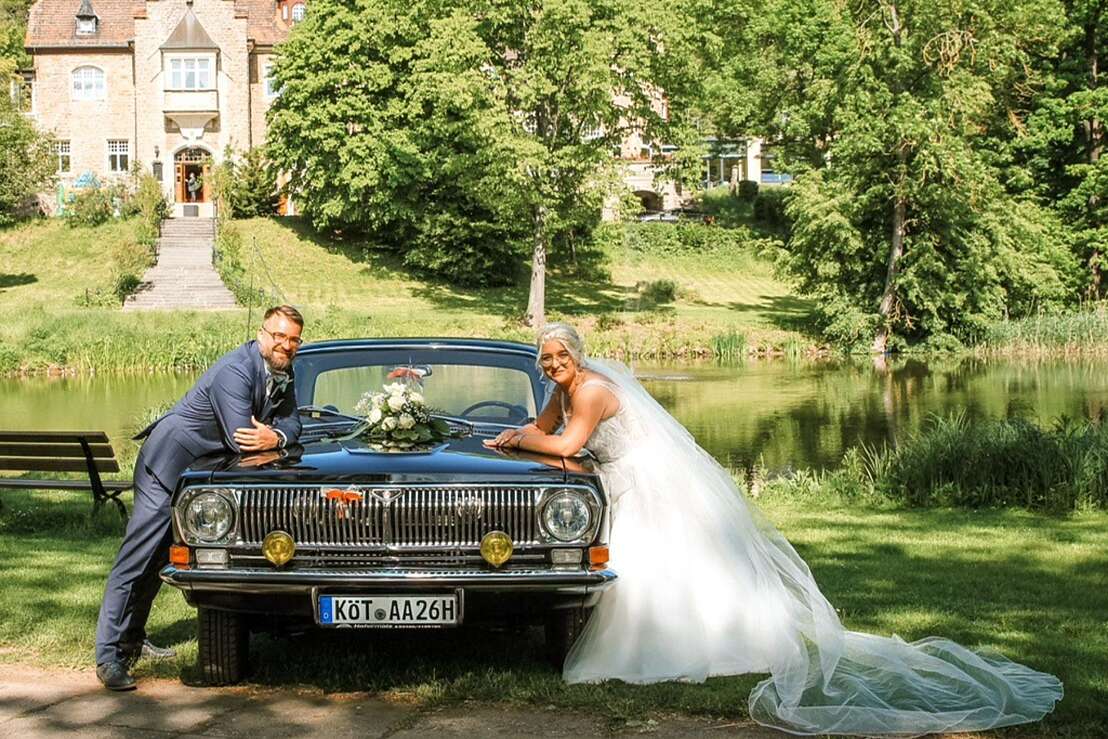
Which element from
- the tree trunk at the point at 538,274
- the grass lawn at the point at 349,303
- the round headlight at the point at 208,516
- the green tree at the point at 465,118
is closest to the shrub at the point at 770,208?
the grass lawn at the point at 349,303

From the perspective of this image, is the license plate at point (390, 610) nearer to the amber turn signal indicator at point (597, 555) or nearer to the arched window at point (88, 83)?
the amber turn signal indicator at point (597, 555)

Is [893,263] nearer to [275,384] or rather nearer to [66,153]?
[275,384]

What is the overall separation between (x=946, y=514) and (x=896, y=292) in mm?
29044

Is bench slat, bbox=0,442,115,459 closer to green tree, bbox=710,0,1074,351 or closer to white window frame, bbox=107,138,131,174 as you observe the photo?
green tree, bbox=710,0,1074,351

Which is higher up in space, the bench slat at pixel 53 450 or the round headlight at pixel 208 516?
the round headlight at pixel 208 516

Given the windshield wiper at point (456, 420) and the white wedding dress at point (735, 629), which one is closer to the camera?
the white wedding dress at point (735, 629)

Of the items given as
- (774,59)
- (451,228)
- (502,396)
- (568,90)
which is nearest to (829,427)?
(502,396)

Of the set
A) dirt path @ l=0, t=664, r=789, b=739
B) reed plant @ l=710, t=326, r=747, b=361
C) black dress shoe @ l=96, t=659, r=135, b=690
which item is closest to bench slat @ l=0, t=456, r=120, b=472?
dirt path @ l=0, t=664, r=789, b=739

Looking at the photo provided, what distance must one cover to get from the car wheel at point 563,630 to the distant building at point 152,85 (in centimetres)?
5969

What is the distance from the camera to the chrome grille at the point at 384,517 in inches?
256

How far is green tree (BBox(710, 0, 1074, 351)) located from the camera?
40.9 metres

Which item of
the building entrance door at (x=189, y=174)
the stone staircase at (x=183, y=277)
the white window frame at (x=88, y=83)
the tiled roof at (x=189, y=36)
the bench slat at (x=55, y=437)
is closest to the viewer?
the bench slat at (x=55, y=437)

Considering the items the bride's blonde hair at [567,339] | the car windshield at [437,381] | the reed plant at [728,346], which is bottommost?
the reed plant at [728,346]

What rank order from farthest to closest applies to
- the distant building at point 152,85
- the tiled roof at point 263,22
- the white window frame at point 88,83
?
the tiled roof at point 263,22, the white window frame at point 88,83, the distant building at point 152,85
